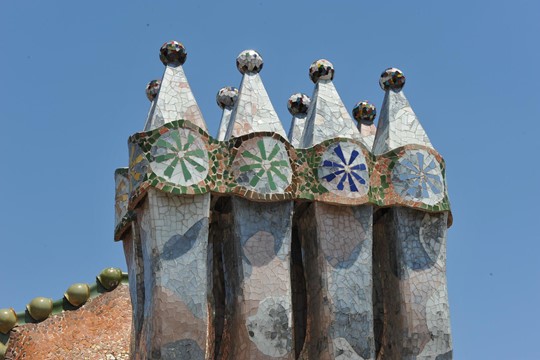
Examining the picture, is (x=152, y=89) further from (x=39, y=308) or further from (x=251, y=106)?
(x=39, y=308)

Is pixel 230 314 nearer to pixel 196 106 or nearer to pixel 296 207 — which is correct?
pixel 296 207

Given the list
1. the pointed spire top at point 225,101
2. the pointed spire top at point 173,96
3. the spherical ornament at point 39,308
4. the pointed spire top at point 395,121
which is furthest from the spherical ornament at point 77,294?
the pointed spire top at point 395,121

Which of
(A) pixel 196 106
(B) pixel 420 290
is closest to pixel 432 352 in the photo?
(B) pixel 420 290

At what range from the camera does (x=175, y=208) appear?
32.9 ft

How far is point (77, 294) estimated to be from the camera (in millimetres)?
15562

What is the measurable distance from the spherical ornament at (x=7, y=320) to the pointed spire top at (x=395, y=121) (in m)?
6.41

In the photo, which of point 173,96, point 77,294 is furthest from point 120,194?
point 77,294

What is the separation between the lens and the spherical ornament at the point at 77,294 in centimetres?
1557

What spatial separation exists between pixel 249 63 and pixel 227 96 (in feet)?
3.67

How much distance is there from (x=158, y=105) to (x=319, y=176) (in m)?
1.72

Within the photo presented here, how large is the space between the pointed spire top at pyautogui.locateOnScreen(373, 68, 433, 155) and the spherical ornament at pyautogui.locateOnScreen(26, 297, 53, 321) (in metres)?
6.08

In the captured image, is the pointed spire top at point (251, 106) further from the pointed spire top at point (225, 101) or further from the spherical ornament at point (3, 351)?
the spherical ornament at point (3, 351)

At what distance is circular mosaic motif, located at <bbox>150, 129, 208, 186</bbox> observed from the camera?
10.1 meters

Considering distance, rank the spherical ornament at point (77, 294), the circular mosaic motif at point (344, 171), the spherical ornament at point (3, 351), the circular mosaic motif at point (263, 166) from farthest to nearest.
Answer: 1. the spherical ornament at point (77, 294)
2. the spherical ornament at point (3, 351)
3. the circular mosaic motif at point (344, 171)
4. the circular mosaic motif at point (263, 166)
